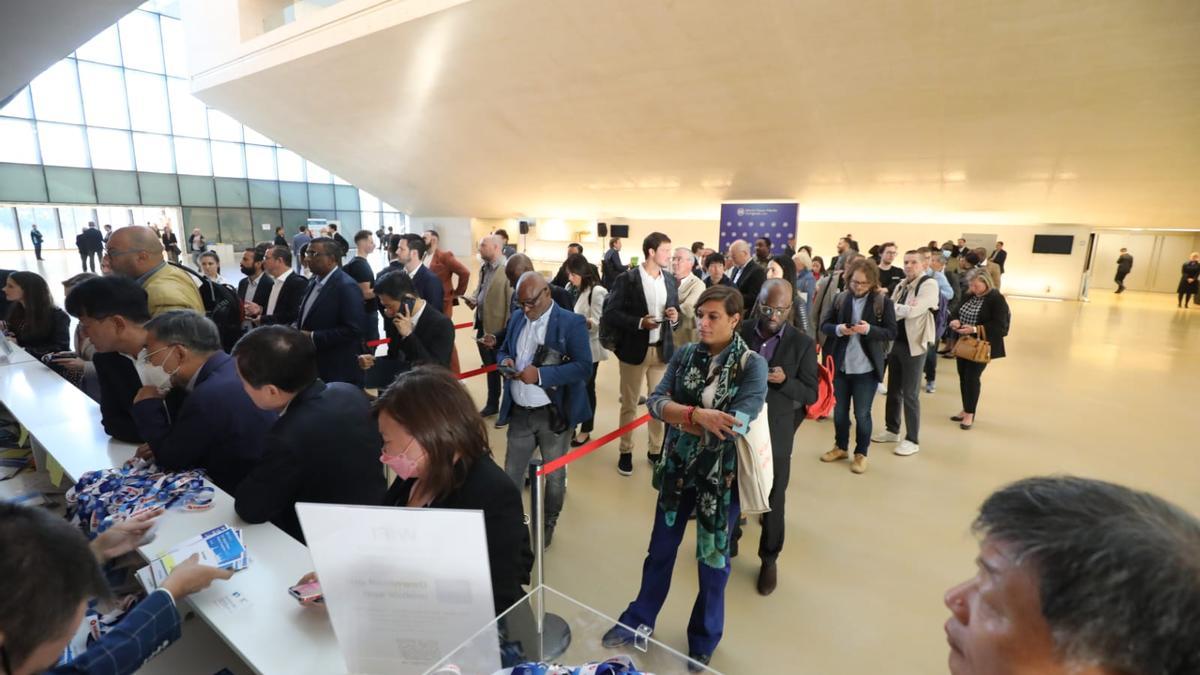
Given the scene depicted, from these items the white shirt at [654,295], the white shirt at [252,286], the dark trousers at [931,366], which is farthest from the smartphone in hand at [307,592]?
the dark trousers at [931,366]

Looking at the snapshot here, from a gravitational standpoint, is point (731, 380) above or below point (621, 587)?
above

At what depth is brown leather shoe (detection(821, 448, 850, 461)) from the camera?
15.0ft

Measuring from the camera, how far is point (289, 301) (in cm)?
507

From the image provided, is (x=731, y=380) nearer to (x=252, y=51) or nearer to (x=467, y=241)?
(x=252, y=51)

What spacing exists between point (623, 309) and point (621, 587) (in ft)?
6.74

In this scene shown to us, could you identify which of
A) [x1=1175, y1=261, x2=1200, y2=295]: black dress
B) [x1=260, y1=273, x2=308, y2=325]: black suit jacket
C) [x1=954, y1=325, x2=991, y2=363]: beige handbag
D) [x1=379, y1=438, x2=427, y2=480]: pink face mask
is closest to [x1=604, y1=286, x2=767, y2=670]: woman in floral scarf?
[x1=379, y1=438, x2=427, y2=480]: pink face mask

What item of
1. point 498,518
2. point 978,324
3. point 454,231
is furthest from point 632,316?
point 454,231

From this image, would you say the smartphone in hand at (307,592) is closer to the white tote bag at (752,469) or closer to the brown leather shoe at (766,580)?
the white tote bag at (752,469)

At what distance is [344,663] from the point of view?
4.58ft

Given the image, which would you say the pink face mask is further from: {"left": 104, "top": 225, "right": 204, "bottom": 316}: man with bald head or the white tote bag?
{"left": 104, "top": 225, "right": 204, "bottom": 316}: man with bald head

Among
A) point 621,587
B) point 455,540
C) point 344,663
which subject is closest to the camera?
point 455,540

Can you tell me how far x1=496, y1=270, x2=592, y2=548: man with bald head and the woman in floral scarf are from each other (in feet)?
2.60

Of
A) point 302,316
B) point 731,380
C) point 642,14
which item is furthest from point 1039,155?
point 302,316

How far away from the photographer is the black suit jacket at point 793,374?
288 cm
